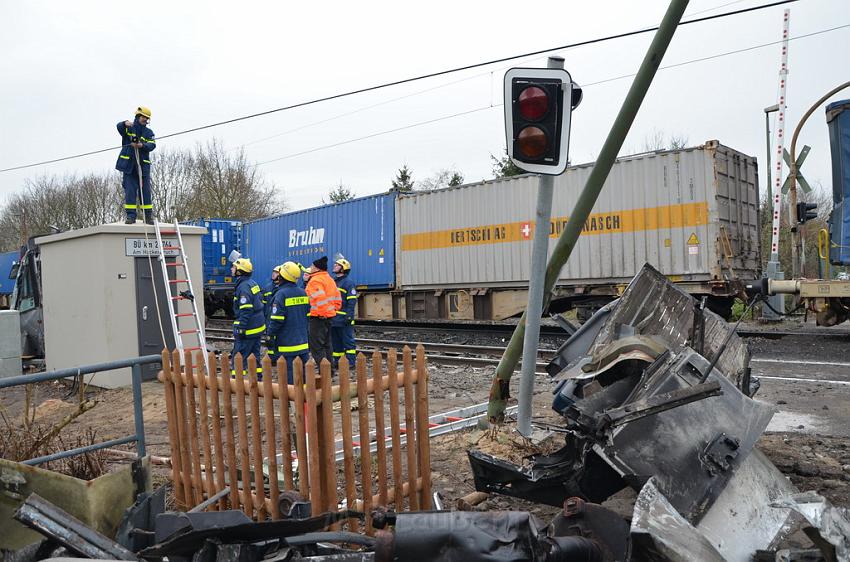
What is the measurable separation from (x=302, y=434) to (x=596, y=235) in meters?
11.9

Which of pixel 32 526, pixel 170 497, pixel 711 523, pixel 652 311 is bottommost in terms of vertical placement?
pixel 170 497

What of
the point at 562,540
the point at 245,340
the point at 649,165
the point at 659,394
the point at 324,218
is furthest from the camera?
the point at 324,218

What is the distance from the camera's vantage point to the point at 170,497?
4.50 meters

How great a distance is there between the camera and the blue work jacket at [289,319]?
7.54 m

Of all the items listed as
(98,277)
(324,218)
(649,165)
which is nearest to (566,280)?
(649,165)

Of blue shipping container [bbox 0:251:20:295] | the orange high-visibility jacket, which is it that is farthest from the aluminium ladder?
blue shipping container [bbox 0:251:20:295]

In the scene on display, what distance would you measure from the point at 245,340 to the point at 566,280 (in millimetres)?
8535

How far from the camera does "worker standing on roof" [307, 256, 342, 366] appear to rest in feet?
28.4

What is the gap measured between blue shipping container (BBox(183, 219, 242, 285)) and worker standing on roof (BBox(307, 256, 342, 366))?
14.6 meters

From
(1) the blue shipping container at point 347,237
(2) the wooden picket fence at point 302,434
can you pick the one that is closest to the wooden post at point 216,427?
(2) the wooden picket fence at point 302,434

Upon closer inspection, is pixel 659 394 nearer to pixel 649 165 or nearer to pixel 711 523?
pixel 711 523

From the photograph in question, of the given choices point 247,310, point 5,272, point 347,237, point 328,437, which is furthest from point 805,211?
point 5,272

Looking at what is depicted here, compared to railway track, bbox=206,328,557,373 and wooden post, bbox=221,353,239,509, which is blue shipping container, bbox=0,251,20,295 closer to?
railway track, bbox=206,328,557,373

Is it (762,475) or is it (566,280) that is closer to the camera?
(762,475)
